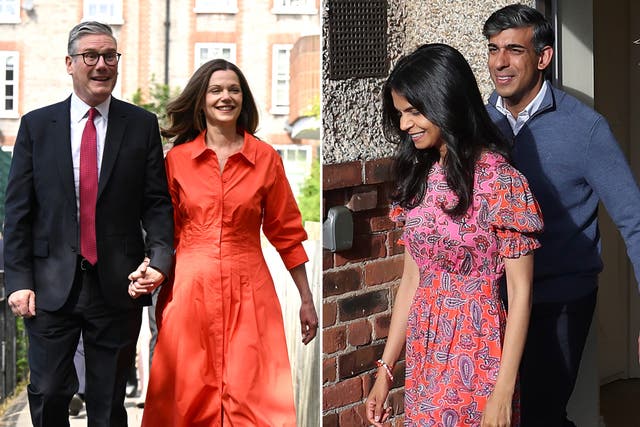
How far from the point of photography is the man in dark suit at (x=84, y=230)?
3502 millimetres

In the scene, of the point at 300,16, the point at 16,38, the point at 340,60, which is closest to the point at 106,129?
the point at 340,60

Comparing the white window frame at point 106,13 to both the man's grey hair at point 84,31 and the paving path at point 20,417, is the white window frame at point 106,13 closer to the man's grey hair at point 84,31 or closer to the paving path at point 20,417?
the paving path at point 20,417

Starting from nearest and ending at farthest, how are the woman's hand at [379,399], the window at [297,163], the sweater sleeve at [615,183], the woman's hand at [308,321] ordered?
the woman's hand at [379,399]
the sweater sleeve at [615,183]
the woman's hand at [308,321]
the window at [297,163]

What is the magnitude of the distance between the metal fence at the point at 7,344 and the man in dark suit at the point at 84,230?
1.82 metres

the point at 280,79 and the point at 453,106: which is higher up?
the point at 280,79

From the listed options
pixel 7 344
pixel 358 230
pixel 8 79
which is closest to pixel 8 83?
pixel 8 79

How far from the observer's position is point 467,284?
2.67m

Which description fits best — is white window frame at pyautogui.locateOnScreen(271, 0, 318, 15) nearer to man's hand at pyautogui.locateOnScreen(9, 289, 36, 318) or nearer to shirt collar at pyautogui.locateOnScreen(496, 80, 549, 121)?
shirt collar at pyautogui.locateOnScreen(496, 80, 549, 121)

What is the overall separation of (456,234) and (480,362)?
0.34 metres

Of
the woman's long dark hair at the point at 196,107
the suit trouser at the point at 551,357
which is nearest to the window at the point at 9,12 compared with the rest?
the woman's long dark hair at the point at 196,107

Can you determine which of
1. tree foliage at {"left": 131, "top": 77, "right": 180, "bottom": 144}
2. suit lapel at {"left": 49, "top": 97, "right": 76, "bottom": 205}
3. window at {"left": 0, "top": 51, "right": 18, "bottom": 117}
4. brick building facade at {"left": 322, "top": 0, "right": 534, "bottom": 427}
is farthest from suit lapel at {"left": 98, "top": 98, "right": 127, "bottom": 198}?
tree foliage at {"left": 131, "top": 77, "right": 180, "bottom": 144}

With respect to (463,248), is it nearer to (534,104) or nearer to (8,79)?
(534,104)

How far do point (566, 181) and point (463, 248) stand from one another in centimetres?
86

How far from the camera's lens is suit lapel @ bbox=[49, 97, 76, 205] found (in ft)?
11.5
